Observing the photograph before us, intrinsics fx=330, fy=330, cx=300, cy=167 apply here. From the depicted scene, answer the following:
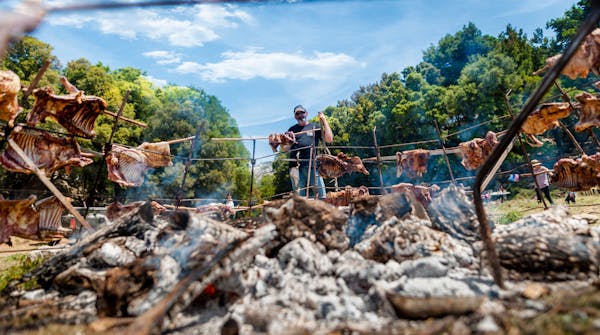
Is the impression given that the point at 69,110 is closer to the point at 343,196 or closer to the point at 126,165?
the point at 126,165

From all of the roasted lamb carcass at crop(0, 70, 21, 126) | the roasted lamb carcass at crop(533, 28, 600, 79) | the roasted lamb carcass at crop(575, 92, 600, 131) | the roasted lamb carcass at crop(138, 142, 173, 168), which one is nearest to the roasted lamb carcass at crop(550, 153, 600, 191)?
the roasted lamb carcass at crop(575, 92, 600, 131)

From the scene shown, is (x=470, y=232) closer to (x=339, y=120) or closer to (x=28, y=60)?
(x=28, y=60)

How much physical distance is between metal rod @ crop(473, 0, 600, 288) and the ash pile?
0.37 metres

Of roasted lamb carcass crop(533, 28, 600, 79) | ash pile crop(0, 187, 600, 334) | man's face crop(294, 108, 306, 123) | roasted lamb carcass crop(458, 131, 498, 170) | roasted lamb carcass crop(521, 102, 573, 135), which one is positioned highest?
roasted lamb carcass crop(533, 28, 600, 79)

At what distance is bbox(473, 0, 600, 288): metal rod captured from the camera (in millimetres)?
2393

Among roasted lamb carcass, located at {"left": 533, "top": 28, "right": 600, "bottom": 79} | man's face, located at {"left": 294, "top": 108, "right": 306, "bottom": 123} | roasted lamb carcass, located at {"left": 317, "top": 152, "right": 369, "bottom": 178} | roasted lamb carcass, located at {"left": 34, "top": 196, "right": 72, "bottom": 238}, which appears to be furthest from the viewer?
roasted lamb carcass, located at {"left": 317, "top": 152, "right": 369, "bottom": 178}

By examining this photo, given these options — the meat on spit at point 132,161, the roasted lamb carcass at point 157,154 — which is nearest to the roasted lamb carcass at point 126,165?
the meat on spit at point 132,161

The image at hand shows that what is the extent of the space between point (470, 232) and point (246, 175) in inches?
1218

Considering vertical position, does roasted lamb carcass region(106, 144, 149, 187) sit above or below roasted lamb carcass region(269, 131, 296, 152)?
below

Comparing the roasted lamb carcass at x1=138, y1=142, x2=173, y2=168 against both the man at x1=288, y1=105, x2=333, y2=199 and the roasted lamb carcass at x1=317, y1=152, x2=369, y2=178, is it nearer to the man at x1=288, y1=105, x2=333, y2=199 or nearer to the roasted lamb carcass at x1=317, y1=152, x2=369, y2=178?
the man at x1=288, y1=105, x2=333, y2=199

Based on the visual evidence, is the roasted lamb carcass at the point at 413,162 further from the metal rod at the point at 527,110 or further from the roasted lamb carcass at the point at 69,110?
the roasted lamb carcass at the point at 69,110

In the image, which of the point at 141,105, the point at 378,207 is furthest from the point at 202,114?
the point at 378,207

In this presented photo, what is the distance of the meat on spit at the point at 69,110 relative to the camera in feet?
16.1

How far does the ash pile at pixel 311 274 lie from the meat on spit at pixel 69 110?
1869 mm
